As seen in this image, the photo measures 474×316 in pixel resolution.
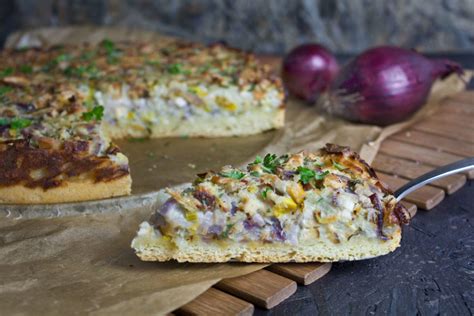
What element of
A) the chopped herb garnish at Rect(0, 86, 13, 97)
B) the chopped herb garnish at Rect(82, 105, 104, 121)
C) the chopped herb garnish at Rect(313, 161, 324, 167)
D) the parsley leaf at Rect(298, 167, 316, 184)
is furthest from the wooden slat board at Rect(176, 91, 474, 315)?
the chopped herb garnish at Rect(0, 86, 13, 97)

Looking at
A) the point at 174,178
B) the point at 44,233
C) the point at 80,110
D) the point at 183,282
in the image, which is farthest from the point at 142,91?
the point at 183,282

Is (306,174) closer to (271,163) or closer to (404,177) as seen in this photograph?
(271,163)

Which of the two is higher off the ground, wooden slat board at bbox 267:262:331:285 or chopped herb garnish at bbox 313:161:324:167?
chopped herb garnish at bbox 313:161:324:167

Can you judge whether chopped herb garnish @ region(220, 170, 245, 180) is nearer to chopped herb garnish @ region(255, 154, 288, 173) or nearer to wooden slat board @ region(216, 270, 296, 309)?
chopped herb garnish @ region(255, 154, 288, 173)

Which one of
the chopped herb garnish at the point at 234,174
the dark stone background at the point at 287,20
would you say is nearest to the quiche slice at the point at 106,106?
the chopped herb garnish at the point at 234,174

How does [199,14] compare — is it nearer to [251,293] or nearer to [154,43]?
[154,43]

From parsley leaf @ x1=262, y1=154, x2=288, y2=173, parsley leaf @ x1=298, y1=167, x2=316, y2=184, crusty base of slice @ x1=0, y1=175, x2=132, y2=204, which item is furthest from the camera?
crusty base of slice @ x1=0, y1=175, x2=132, y2=204
